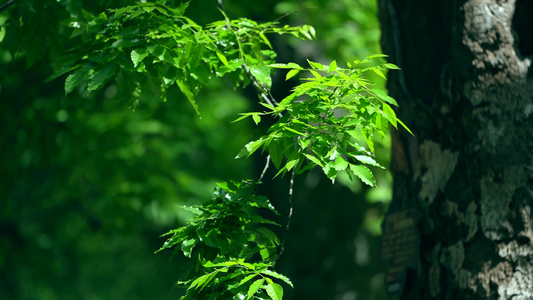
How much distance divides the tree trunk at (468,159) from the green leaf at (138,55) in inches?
54.7

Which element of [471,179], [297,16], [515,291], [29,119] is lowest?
[29,119]

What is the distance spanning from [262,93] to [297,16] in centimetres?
585

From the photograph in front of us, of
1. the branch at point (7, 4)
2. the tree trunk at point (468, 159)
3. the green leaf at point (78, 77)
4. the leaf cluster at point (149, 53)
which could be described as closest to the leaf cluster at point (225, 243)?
the leaf cluster at point (149, 53)

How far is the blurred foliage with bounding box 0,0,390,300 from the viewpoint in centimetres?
872

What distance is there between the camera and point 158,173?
10234 mm

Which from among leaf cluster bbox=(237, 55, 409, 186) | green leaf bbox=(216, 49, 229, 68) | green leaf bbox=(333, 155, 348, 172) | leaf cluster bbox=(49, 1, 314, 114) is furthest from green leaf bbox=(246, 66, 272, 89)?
green leaf bbox=(333, 155, 348, 172)

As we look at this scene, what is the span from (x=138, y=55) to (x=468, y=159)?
1.51 metres

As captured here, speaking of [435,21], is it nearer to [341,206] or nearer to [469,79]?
[469,79]

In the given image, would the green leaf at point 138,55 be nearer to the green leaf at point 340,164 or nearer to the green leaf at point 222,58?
the green leaf at point 222,58

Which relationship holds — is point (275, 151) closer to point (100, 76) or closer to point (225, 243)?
point (225, 243)

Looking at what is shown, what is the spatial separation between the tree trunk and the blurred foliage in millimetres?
4116

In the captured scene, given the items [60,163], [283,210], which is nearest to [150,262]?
[60,163]

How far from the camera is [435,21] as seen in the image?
3.96 metres

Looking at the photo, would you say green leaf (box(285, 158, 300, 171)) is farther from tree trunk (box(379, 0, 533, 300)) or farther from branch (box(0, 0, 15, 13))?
branch (box(0, 0, 15, 13))
